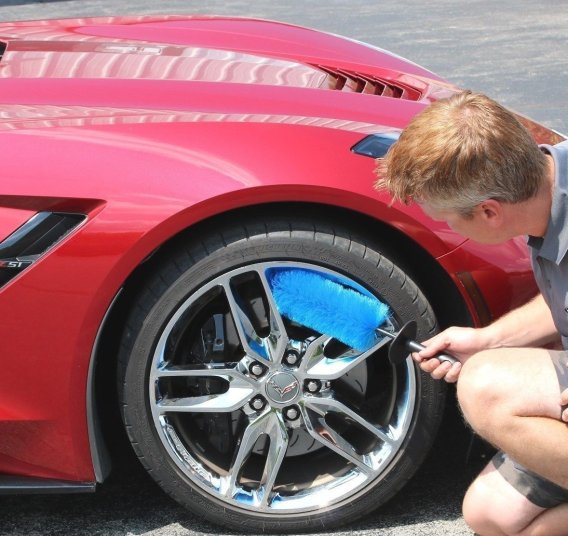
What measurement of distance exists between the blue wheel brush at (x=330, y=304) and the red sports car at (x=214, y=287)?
23 mm

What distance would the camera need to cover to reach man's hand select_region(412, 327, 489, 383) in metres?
2.54

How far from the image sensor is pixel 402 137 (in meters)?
2.28

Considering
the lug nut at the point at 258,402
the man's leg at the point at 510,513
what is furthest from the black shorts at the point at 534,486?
the lug nut at the point at 258,402

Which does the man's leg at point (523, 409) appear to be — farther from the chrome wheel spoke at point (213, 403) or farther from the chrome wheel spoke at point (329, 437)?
the chrome wheel spoke at point (213, 403)

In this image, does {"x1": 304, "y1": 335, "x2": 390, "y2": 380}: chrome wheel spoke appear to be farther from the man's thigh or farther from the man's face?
the man's face

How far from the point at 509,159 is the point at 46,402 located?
4.09ft

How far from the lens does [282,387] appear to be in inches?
105

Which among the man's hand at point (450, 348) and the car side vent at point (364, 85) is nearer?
the man's hand at point (450, 348)

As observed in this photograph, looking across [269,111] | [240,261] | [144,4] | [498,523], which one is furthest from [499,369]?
[144,4]

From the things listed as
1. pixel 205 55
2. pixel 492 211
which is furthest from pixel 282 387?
pixel 205 55

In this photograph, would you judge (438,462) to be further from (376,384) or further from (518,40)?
(518,40)

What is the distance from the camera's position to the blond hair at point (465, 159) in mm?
2168

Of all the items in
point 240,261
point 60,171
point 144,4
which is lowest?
point 144,4

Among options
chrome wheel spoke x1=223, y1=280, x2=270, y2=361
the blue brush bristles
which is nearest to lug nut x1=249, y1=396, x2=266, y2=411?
chrome wheel spoke x1=223, y1=280, x2=270, y2=361
